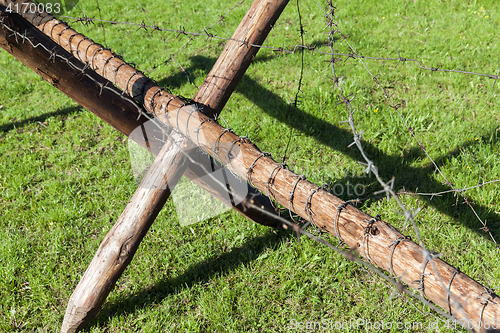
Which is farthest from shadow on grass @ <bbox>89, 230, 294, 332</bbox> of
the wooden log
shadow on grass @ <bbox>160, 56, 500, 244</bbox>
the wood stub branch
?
shadow on grass @ <bbox>160, 56, 500, 244</bbox>

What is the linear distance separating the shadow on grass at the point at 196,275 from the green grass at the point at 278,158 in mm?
13

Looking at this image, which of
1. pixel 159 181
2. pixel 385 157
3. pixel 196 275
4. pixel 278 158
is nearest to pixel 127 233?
pixel 159 181

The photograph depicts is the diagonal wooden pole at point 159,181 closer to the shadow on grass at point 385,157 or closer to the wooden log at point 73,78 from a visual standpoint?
the wooden log at point 73,78

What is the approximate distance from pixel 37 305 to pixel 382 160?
3.69 meters

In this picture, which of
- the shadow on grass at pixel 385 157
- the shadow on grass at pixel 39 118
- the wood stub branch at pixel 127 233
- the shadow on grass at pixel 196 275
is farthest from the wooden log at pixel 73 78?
the shadow on grass at pixel 39 118

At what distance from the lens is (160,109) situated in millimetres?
2375

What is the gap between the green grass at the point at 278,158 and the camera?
2.90 meters

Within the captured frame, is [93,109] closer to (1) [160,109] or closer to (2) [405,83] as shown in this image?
(1) [160,109]

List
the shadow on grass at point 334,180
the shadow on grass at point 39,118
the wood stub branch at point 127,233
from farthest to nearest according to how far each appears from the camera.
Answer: the shadow on grass at point 39,118
the shadow on grass at point 334,180
the wood stub branch at point 127,233

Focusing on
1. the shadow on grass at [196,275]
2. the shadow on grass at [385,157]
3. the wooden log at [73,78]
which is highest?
the shadow on grass at [385,157]

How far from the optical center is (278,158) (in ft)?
13.8

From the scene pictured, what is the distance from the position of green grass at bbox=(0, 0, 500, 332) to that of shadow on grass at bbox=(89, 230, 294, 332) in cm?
1

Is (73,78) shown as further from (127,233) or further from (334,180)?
(334,180)

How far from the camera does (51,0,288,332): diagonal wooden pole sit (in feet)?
7.97
